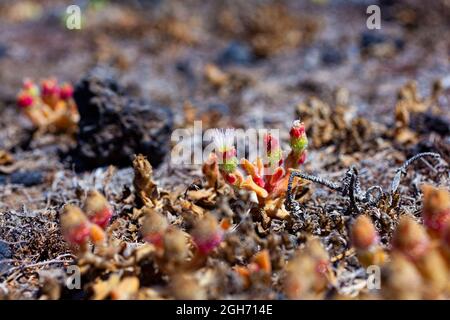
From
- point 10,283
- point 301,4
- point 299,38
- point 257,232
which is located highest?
point 301,4

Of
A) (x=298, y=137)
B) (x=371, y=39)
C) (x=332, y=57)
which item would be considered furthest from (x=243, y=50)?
(x=298, y=137)

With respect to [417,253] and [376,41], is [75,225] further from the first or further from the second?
[376,41]

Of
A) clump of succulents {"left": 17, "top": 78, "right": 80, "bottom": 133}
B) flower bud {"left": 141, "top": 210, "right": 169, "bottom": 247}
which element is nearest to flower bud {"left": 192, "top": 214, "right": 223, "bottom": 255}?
flower bud {"left": 141, "top": 210, "right": 169, "bottom": 247}

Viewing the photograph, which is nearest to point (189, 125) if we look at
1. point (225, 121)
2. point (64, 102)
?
point (225, 121)

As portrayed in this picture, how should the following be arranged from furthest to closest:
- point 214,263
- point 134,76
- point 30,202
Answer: point 134,76 < point 30,202 < point 214,263

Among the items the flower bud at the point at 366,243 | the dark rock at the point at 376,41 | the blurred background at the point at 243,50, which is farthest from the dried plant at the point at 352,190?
the dark rock at the point at 376,41

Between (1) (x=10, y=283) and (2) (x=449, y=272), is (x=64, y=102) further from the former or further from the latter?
(2) (x=449, y=272)

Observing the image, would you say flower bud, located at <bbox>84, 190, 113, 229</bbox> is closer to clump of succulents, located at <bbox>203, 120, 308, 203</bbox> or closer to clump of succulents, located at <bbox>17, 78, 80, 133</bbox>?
clump of succulents, located at <bbox>203, 120, 308, 203</bbox>

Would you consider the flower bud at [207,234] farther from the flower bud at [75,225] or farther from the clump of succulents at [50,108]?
the clump of succulents at [50,108]
